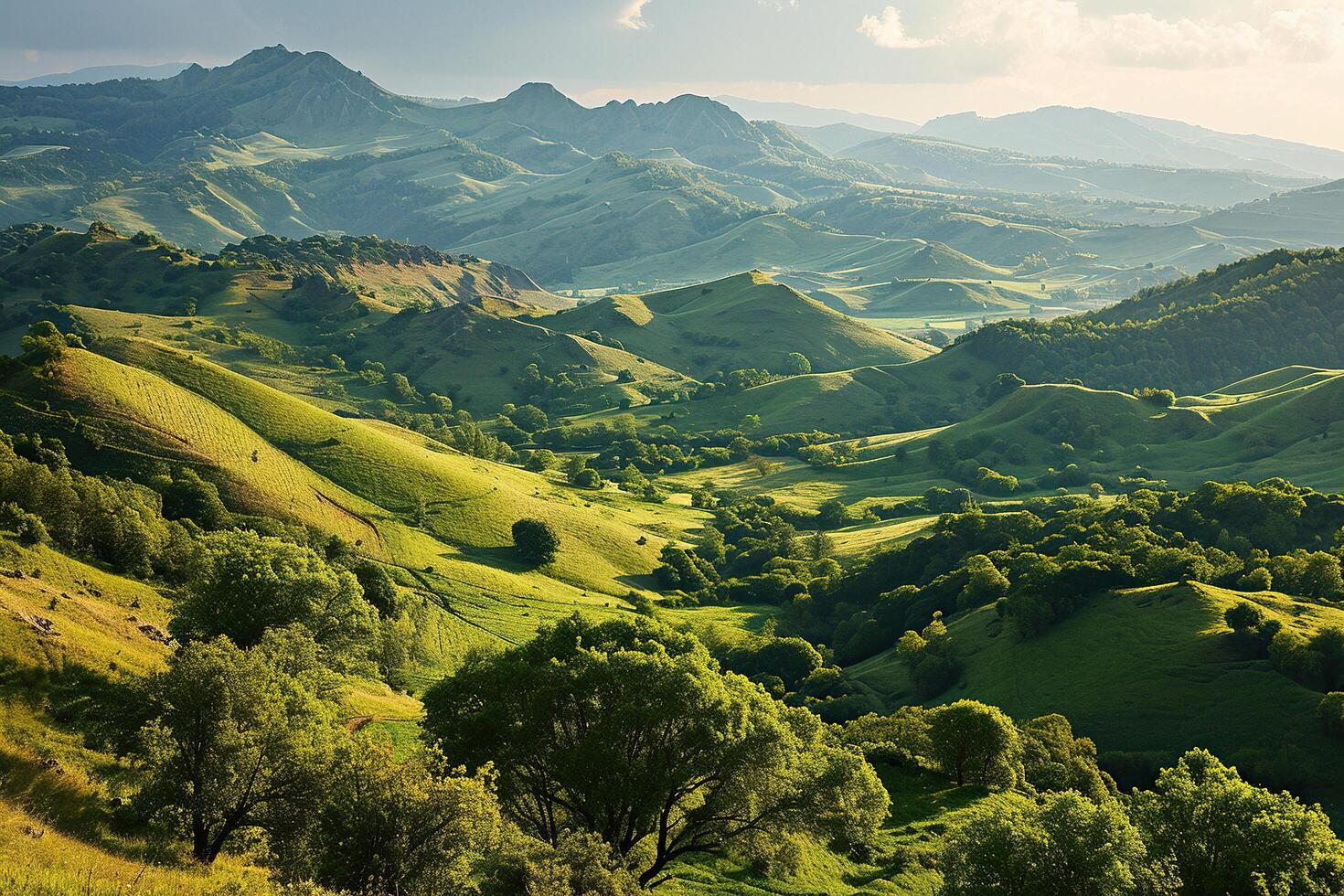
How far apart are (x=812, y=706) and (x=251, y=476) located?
82911mm

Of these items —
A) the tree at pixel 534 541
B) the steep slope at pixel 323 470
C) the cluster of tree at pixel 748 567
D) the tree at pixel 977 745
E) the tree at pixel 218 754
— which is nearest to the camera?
the tree at pixel 218 754

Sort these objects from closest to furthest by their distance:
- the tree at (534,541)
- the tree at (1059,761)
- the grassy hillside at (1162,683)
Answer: the tree at (1059,761)
the grassy hillside at (1162,683)
the tree at (534,541)

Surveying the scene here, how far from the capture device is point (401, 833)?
34.8 metres

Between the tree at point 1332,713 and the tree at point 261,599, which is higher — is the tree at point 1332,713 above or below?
below

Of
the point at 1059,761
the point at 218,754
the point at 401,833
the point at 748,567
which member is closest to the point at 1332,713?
the point at 1059,761

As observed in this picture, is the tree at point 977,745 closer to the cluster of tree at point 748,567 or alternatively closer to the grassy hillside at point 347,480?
the grassy hillside at point 347,480

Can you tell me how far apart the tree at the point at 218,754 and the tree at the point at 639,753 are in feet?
32.6

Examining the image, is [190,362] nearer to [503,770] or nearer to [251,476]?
[251,476]

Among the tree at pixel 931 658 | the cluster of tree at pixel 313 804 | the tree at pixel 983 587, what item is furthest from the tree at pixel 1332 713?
the cluster of tree at pixel 313 804

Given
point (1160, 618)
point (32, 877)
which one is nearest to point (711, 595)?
point (1160, 618)

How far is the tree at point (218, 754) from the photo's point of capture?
36219mm

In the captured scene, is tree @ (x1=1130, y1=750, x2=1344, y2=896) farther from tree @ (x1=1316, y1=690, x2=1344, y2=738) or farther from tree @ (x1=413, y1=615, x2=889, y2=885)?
tree @ (x1=1316, y1=690, x2=1344, y2=738)

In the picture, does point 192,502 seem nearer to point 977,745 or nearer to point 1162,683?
point 977,745

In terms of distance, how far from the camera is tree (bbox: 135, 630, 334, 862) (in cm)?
3622
